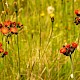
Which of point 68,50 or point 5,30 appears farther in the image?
point 5,30

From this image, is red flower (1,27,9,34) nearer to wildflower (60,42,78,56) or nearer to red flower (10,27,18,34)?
red flower (10,27,18,34)

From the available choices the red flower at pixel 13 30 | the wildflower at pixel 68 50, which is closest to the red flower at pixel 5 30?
the red flower at pixel 13 30

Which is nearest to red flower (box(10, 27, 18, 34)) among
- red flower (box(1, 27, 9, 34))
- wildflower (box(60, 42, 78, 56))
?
red flower (box(1, 27, 9, 34))

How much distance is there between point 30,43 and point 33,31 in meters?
0.60

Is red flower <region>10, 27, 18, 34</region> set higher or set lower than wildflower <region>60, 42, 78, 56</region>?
higher

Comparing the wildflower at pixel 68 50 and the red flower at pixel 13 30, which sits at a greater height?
the red flower at pixel 13 30

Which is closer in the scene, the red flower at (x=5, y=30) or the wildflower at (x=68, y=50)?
the wildflower at (x=68, y=50)

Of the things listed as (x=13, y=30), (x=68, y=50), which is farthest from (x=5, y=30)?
(x=68, y=50)

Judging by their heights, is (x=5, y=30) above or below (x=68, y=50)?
above

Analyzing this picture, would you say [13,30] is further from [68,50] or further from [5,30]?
[68,50]

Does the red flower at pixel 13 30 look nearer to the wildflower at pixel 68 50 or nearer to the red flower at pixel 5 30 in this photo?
the red flower at pixel 5 30

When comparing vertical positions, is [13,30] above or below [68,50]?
above

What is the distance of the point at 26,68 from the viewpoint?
3.14 m

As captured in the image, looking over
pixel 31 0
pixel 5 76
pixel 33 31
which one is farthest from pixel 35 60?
pixel 31 0
